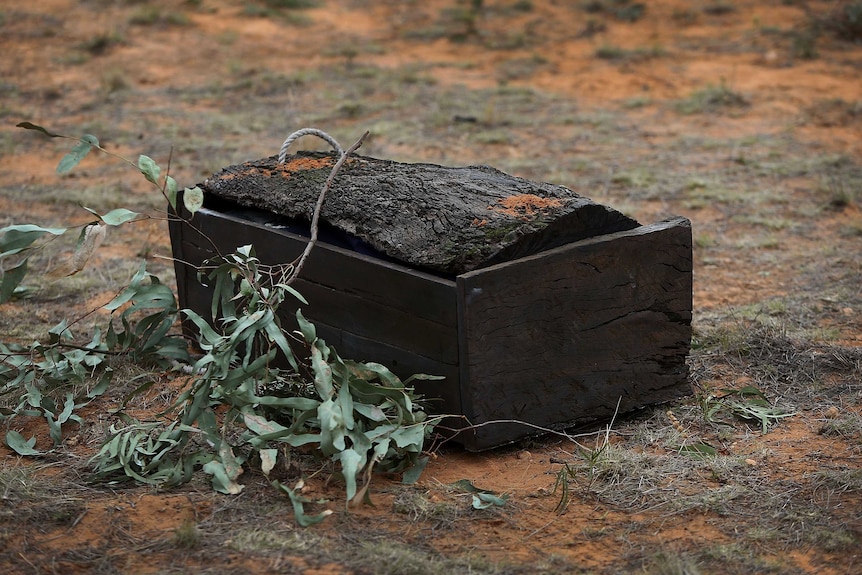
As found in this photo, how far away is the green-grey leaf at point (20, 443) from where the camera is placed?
3180 mm

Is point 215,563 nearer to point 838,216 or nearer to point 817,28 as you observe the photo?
point 838,216

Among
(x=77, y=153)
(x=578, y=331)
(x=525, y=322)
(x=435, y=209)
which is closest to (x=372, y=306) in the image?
(x=435, y=209)

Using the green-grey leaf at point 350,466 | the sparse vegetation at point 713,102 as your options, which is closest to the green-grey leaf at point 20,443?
the green-grey leaf at point 350,466

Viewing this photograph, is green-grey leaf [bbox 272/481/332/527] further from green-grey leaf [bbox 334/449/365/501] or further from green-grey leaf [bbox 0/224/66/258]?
green-grey leaf [bbox 0/224/66/258]

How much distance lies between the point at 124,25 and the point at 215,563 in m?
8.85

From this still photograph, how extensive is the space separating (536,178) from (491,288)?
362 centimetres

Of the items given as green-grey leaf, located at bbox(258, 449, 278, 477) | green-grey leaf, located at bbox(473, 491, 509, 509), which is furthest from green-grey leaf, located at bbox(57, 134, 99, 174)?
green-grey leaf, located at bbox(473, 491, 509, 509)

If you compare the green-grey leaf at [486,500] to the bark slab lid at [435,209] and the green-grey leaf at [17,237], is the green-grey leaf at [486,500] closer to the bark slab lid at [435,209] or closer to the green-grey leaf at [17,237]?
the bark slab lid at [435,209]

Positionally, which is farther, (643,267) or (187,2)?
(187,2)

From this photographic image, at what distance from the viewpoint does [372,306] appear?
3266 mm

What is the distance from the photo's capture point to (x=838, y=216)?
→ 19.4 feet

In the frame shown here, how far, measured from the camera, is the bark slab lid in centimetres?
311

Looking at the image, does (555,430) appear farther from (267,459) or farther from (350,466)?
(267,459)

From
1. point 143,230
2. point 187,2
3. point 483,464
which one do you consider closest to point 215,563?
point 483,464
